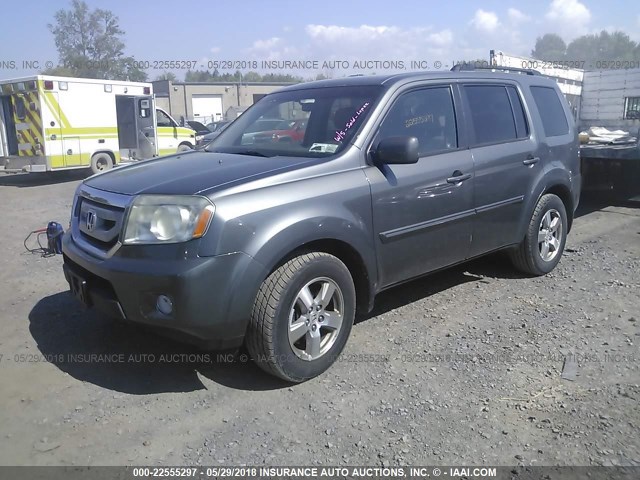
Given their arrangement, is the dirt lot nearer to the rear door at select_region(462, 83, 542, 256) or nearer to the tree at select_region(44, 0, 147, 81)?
the rear door at select_region(462, 83, 542, 256)

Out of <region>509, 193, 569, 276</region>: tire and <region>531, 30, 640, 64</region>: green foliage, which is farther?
<region>531, 30, 640, 64</region>: green foliage

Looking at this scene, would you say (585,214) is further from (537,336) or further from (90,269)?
(90,269)

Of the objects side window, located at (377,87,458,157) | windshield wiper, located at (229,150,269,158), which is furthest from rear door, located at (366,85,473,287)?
windshield wiper, located at (229,150,269,158)

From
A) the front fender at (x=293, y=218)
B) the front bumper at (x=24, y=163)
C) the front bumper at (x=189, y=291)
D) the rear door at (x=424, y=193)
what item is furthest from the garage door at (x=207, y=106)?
the front bumper at (x=189, y=291)

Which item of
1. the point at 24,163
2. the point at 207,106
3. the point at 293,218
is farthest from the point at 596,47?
the point at 207,106

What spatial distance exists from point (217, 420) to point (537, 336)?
2.47 metres

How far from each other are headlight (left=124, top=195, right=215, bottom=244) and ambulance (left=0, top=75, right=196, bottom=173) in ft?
34.0

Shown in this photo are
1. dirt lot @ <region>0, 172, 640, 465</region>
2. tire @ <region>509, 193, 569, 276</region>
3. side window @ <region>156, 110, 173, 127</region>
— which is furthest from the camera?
side window @ <region>156, 110, 173, 127</region>

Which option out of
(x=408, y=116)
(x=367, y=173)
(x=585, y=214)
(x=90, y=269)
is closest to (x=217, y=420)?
(x=90, y=269)

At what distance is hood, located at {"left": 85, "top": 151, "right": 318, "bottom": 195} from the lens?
325 cm

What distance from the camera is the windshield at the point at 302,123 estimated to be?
3902mm

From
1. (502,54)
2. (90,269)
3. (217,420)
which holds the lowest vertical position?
(217,420)

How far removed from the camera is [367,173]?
12.3ft

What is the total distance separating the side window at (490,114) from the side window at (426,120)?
0.29 metres
